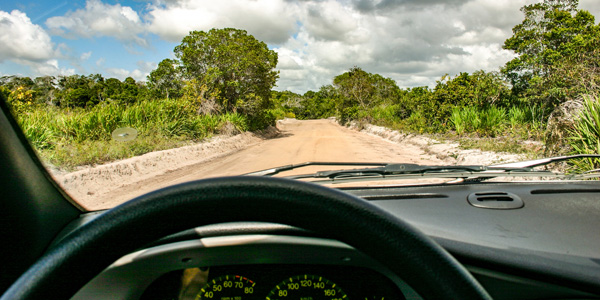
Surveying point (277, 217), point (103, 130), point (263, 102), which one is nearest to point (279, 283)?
point (277, 217)

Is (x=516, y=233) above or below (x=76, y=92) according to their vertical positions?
below

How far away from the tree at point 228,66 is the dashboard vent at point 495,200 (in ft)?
57.5

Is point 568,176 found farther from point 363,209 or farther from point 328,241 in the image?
point 363,209

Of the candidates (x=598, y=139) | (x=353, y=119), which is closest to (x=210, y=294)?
(x=598, y=139)

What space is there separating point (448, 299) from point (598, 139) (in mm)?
6754

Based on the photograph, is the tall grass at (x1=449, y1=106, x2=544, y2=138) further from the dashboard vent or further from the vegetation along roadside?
the dashboard vent

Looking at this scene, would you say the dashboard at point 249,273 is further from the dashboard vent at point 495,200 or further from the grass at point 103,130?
the grass at point 103,130

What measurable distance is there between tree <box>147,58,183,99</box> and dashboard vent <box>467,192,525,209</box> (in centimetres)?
1848

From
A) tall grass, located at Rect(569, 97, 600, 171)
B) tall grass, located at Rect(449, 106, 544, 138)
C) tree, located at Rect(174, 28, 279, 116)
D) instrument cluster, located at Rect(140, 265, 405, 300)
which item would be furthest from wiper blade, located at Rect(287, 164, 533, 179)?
tree, located at Rect(174, 28, 279, 116)

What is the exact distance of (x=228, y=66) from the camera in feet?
63.3

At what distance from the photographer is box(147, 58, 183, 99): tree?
62.2 ft

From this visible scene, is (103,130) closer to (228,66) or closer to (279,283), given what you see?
(279,283)

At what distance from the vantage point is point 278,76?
23.4 metres

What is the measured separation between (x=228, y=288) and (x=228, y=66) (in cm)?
1872
